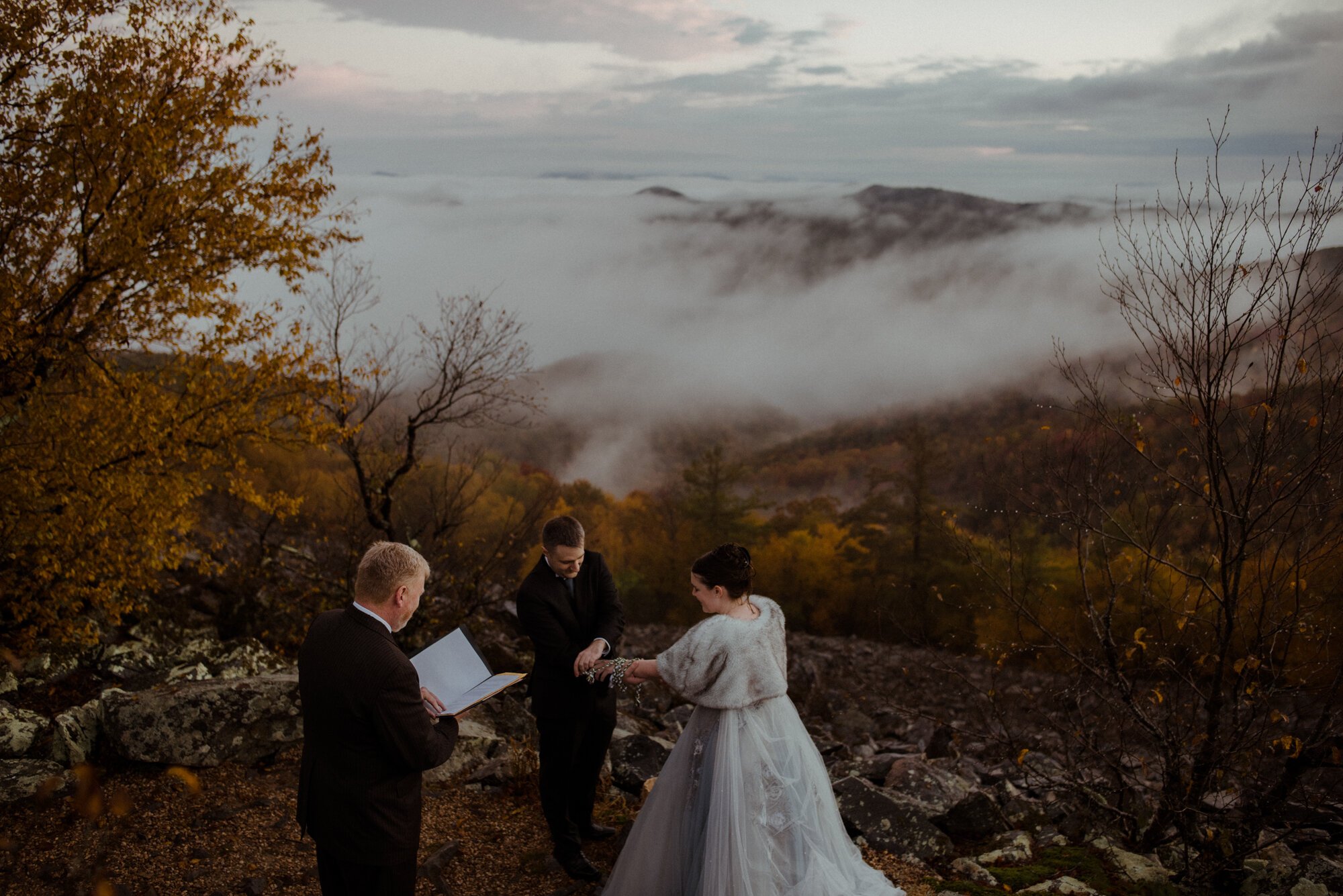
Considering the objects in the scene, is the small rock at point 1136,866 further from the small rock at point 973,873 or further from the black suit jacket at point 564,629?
the black suit jacket at point 564,629

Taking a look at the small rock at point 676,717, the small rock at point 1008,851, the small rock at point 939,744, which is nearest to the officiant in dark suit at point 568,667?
the small rock at point 1008,851

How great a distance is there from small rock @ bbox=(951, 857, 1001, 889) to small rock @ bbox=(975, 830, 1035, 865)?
192 millimetres

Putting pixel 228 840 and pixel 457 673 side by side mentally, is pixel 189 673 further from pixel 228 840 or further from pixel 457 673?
pixel 457 673

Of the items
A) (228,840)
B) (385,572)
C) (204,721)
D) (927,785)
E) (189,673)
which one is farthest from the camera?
(189,673)

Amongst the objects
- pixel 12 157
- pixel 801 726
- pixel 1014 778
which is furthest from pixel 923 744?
pixel 12 157

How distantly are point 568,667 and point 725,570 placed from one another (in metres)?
1.41

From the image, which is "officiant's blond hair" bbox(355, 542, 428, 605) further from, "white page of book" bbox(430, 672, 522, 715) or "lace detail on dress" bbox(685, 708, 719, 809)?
"lace detail on dress" bbox(685, 708, 719, 809)

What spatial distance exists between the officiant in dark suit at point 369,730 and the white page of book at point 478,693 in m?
0.38

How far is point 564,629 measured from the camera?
5.34 m

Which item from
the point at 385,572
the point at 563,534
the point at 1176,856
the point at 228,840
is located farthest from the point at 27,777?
the point at 1176,856

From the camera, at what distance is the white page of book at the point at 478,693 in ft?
13.5

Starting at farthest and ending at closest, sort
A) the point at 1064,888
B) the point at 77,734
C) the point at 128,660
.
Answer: the point at 128,660, the point at 77,734, the point at 1064,888

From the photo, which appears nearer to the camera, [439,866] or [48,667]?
[439,866]

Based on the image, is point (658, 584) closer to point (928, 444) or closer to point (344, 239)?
point (928, 444)
